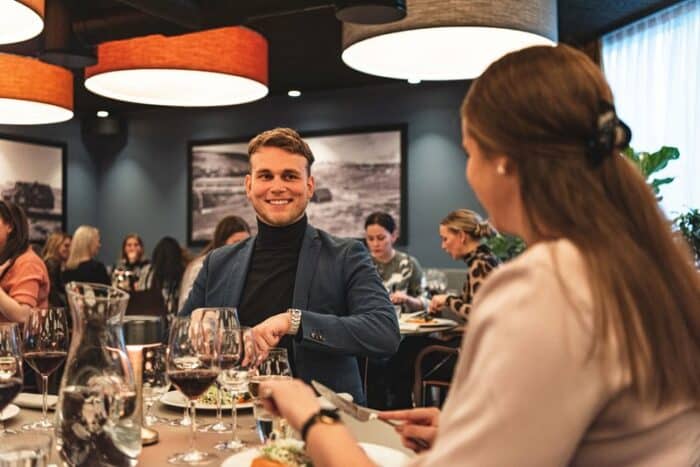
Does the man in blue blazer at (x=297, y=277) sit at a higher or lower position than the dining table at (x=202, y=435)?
higher

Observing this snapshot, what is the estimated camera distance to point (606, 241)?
962 mm

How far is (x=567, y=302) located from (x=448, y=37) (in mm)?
1615

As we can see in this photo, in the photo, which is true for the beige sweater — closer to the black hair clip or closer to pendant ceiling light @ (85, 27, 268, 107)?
the black hair clip

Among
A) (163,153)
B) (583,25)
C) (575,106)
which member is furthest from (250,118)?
A: (575,106)

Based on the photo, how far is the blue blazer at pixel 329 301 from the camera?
2.27 metres

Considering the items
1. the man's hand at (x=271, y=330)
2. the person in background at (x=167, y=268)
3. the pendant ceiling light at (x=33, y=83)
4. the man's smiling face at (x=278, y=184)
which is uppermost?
the pendant ceiling light at (x=33, y=83)

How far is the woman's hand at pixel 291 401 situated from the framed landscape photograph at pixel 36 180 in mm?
8797

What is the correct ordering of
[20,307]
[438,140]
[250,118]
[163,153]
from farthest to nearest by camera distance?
1. [163,153]
2. [250,118]
3. [438,140]
4. [20,307]

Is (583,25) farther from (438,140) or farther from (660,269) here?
(660,269)

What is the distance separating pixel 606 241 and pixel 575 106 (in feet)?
0.58

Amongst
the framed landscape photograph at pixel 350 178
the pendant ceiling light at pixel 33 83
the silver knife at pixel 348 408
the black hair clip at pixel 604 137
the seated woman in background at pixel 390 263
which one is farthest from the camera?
the framed landscape photograph at pixel 350 178

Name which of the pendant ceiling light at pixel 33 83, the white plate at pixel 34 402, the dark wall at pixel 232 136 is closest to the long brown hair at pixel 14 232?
the pendant ceiling light at pixel 33 83

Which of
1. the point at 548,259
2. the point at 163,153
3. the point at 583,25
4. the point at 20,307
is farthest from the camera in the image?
the point at 163,153

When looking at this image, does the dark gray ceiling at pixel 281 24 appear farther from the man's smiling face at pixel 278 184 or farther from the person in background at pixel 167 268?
the person in background at pixel 167 268
